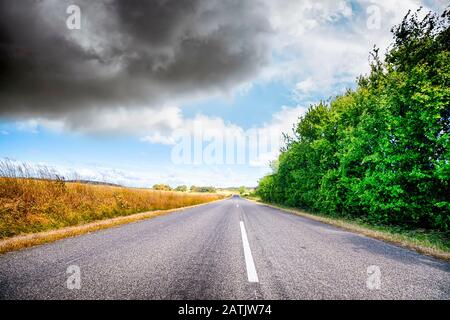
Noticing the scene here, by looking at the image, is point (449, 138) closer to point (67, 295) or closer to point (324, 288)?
point (324, 288)

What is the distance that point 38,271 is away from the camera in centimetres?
334

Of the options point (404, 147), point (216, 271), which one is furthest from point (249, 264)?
point (404, 147)

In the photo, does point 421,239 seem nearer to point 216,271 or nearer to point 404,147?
point 404,147

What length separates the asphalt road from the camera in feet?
8.95

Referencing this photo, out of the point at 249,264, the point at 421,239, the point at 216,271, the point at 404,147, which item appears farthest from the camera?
the point at 404,147

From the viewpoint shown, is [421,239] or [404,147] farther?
[404,147]

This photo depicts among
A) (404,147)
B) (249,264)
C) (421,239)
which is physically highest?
(404,147)

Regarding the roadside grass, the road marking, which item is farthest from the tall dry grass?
the roadside grass

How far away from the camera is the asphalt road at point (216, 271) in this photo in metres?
2.73

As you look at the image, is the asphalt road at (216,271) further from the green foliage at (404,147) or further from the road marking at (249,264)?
the green foliage at (404,147)

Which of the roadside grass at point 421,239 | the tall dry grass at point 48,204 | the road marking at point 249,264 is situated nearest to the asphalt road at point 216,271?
the road marking at point 249,264

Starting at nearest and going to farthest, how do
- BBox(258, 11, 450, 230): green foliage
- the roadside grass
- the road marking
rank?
1. the road marking
2. the roadside grass
3. BBox(258, 11, 450, 230): green foliage

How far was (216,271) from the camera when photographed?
3.52 metres

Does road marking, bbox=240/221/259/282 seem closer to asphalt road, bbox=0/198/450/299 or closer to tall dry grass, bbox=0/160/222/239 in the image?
asphalt road, bbox=0/198/450/299
